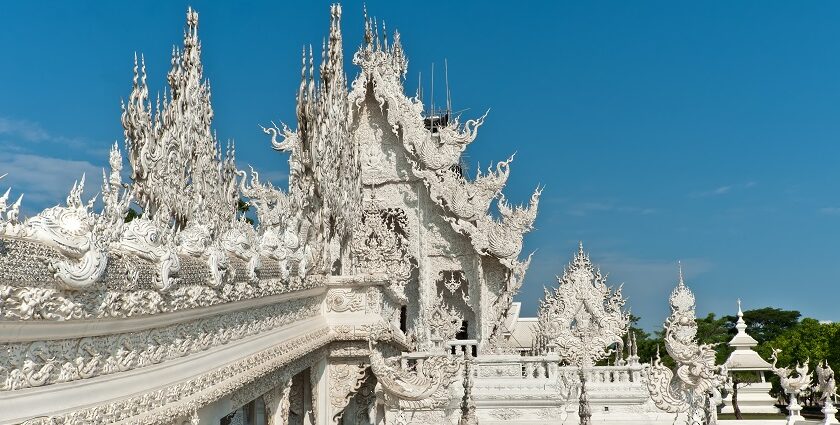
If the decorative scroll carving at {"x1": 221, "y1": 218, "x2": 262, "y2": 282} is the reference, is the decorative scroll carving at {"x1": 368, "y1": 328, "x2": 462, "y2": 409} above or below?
below

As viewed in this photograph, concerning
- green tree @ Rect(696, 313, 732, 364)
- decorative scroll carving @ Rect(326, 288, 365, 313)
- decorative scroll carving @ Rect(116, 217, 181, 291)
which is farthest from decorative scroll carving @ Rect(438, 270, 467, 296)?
green tree @ Rect(696, 313, 732, 364)

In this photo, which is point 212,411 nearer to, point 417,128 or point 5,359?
point 5,359

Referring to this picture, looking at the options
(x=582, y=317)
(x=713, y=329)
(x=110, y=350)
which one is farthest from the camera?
(x=713, y=329)

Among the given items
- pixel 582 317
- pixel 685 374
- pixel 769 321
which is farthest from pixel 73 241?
pixel 769 321

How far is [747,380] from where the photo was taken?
22.3 metres

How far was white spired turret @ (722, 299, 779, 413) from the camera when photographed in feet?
58.5

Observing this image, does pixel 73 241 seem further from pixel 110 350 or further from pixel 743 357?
pixel 743 357

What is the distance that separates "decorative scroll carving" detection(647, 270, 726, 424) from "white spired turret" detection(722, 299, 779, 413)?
9.36m

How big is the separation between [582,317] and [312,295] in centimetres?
827

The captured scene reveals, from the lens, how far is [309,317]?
7152mm

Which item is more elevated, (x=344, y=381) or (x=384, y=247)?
(x=384, y=247)

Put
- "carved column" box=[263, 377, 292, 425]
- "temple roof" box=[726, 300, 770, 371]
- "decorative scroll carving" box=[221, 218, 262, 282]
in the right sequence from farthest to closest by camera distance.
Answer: "temple roof" box=[726, 300, 770, 371]
"carved column" box=[263, 377, 292, 425]
"decorative scroll carving" box=[221, 218, 262, 282]

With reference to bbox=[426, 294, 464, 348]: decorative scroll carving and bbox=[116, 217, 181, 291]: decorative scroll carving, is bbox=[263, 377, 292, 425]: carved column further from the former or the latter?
bbox=[426, 294, 464, 348]: decorative scroll carving

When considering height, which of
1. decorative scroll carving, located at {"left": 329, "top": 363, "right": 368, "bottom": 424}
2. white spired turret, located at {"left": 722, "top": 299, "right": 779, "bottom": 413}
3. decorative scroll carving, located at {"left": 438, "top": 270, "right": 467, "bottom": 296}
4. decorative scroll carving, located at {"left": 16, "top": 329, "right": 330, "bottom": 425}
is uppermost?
decorative scroll carving, located at {"left": 438, "top": 270, "right": 467, "bottom": 296}
